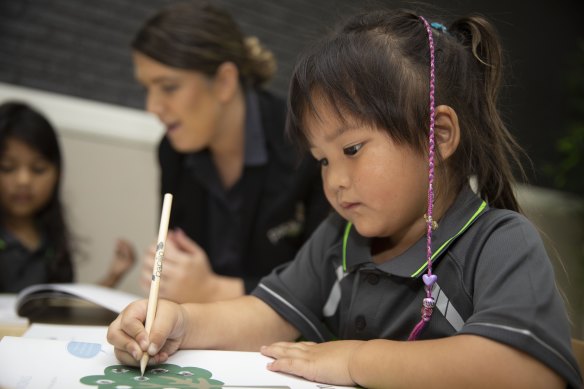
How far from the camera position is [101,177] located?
6.41 feet

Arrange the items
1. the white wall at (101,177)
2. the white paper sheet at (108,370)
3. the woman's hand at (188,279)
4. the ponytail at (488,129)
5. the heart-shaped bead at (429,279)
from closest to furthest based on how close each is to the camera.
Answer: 1. the white paper sheet at (108,370)
2. the heart-shaped bead at (429,279)
3. the ponytail at (488,129)
4. the woman's hand at (188,279)
5. the white wall at (101,177)

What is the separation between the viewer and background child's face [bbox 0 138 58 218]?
1.70 metres

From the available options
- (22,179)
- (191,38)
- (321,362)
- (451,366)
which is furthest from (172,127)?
(451,366)

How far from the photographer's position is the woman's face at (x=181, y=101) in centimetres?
146

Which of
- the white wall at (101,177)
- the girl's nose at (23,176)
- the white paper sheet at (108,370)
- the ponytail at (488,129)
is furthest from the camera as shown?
the white wall at (101,177)

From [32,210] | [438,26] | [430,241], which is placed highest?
[438,26]

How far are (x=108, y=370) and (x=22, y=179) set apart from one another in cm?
122

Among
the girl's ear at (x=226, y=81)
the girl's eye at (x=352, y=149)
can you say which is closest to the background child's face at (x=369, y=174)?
the girl's eye at (x=352, y=149)

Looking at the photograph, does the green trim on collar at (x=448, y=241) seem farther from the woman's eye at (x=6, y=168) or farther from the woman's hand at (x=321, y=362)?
→ the woman's eye at (x=6, y=168)

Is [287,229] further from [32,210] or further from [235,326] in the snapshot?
[32,210]

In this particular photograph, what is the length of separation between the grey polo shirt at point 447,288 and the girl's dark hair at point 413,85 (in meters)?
0.07

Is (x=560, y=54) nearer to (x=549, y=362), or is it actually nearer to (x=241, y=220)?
(x=241, y=220)

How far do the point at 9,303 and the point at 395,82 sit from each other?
2.80ft

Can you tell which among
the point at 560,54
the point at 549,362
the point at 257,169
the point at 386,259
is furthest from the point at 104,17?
the point at 560,54
